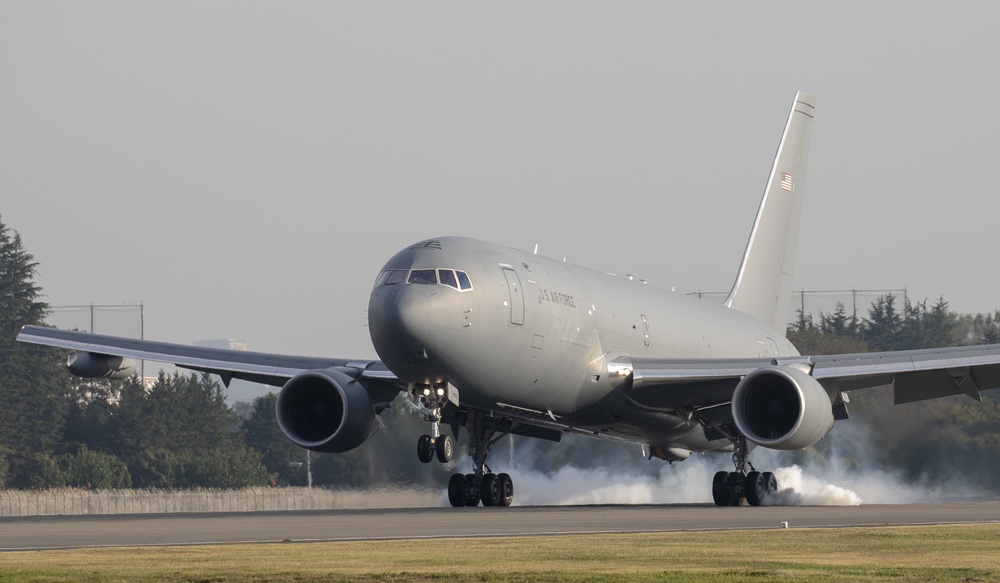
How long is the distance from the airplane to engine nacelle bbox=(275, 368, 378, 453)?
0.10 ft

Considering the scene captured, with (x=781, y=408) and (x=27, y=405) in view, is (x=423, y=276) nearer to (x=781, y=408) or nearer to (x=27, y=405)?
(x=781, y=408)

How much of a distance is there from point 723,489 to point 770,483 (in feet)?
4.71

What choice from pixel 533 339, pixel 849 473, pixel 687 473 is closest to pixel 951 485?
pixel 849 473

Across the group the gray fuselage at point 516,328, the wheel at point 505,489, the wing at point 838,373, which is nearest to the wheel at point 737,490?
the wing at point 838,373

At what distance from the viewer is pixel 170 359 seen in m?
33.4

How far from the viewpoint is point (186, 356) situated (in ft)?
110

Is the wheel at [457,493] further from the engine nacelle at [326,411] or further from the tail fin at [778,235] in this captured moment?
the tail fin at [778,235]

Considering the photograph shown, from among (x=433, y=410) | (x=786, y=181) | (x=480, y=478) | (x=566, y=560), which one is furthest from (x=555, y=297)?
(x=786, y=181)

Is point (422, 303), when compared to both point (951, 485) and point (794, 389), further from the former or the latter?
point (951, 485)

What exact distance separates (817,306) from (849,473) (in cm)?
5712

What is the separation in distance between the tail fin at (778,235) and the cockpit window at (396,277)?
15.7 metres

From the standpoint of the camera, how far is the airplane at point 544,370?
27.0 meters

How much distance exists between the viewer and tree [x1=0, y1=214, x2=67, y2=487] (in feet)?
203

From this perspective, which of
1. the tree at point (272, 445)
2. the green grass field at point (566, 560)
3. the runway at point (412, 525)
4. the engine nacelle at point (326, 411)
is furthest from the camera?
the tree at point (272, 445)
